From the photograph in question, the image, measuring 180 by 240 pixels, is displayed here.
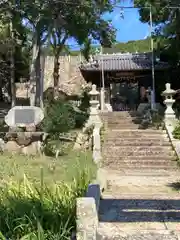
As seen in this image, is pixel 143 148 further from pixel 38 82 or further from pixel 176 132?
pixel 38 82

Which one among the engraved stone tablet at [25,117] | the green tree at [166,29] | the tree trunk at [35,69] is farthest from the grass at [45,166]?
the green tree at [166,29]

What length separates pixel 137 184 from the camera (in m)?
10.4

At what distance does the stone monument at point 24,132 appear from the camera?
1498 cm

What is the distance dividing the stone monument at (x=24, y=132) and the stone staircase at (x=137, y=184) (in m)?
2.46

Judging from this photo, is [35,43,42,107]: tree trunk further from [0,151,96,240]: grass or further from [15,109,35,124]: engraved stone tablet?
[0,151,96,240]: grass

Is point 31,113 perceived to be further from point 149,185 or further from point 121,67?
point 121,67

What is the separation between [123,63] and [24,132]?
12164 millimetres

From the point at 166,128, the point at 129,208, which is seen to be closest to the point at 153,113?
the point at 166,128

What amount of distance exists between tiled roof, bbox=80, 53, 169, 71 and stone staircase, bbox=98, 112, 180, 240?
15.4 feet

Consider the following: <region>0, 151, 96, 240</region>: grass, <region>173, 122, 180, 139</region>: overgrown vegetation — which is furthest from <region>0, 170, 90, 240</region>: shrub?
<region>173, 122, 180, 139</region>: overgrown vegetation

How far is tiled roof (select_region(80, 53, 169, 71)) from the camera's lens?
24969 millimetres

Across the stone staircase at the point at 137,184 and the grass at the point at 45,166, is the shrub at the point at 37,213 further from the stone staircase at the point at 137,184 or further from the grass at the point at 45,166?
the grass at the point at 45,166

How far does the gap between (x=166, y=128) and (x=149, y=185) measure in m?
6.72

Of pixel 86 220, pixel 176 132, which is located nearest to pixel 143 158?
pixel 176 132
